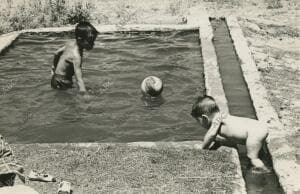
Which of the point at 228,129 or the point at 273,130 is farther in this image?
the point at 273,130

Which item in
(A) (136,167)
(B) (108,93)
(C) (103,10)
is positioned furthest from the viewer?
(C) (103,10)

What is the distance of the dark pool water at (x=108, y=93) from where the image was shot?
7.04 meters

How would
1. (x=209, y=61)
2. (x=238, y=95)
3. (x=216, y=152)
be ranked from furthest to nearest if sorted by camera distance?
(x=209, y=61) < (x=238, y=95) < (x=216, y=152)

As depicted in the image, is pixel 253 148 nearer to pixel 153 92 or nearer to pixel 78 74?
pixel 153 92

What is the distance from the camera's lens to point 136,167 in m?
5.27

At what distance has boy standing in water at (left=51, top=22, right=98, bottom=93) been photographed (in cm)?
755

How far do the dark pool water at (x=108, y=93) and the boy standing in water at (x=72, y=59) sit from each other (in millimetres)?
194

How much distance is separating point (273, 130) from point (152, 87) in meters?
2.23

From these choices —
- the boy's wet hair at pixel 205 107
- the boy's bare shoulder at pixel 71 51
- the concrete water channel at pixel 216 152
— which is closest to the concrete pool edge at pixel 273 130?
the concrete water channel at pixel 216 152

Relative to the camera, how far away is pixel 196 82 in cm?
848

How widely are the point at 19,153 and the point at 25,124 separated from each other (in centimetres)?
175

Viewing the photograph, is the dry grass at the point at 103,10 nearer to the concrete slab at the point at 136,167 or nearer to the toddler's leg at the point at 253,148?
the toddler's leg at the point at 253,148

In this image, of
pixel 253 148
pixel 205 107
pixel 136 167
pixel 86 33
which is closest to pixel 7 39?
pixel 86 33

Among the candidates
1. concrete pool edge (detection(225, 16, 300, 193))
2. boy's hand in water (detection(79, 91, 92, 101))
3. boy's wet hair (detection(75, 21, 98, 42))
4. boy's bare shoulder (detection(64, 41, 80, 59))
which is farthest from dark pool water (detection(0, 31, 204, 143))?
boy's wet hair (detection(75, 21, 98, 42))
